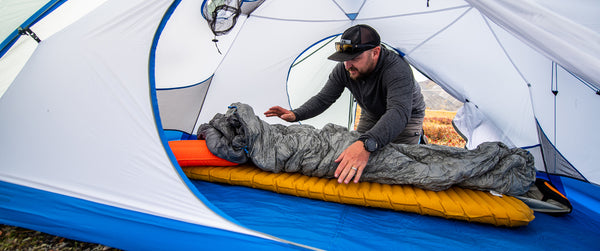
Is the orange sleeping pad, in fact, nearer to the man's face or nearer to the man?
the man

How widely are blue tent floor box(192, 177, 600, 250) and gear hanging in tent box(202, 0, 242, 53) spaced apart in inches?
52.4

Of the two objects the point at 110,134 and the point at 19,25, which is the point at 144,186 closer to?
the point at 110,134

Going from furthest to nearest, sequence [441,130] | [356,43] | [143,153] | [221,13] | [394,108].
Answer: [441,130], [221,13], [356,43], [394,108], [143,153]

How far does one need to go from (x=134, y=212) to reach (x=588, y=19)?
6.18 feet

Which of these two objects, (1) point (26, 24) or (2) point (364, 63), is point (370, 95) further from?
(1) point (26, 24)

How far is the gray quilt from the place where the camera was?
158 cm

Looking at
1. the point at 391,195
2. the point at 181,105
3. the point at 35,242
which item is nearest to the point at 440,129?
the point at 391,195

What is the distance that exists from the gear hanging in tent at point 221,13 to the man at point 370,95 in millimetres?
849

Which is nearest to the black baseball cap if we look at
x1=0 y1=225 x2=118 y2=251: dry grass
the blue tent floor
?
the blue tent floor

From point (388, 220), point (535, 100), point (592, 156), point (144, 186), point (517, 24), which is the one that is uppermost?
point (517, 24)

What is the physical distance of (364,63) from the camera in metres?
1.80

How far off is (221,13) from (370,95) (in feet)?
4.08

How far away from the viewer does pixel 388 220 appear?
1422 millimetres

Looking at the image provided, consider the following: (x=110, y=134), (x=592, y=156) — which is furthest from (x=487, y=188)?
(x=110, y=134)
